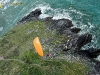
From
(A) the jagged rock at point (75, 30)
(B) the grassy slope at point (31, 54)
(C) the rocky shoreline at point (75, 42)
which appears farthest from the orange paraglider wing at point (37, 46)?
(A) the jagged rock at point (75, 30)

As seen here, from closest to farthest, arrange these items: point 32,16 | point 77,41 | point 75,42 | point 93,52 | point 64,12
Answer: point 93,52, point 75,42, point 77,41, point 64,12, point 32,16

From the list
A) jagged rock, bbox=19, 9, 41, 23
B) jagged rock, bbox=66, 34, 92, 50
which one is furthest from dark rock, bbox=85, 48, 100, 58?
jagged rock, bbox=19, 9, 41, 23

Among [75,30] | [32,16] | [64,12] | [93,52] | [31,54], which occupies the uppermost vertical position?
[32,16]

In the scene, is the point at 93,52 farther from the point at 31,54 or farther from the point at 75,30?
the point at 31,54

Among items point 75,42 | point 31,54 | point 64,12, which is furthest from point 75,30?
point 31,54

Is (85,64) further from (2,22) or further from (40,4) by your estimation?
(2,22)

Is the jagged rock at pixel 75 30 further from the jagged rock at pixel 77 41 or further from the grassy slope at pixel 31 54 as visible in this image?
the grassy slope at pixel 31 54
